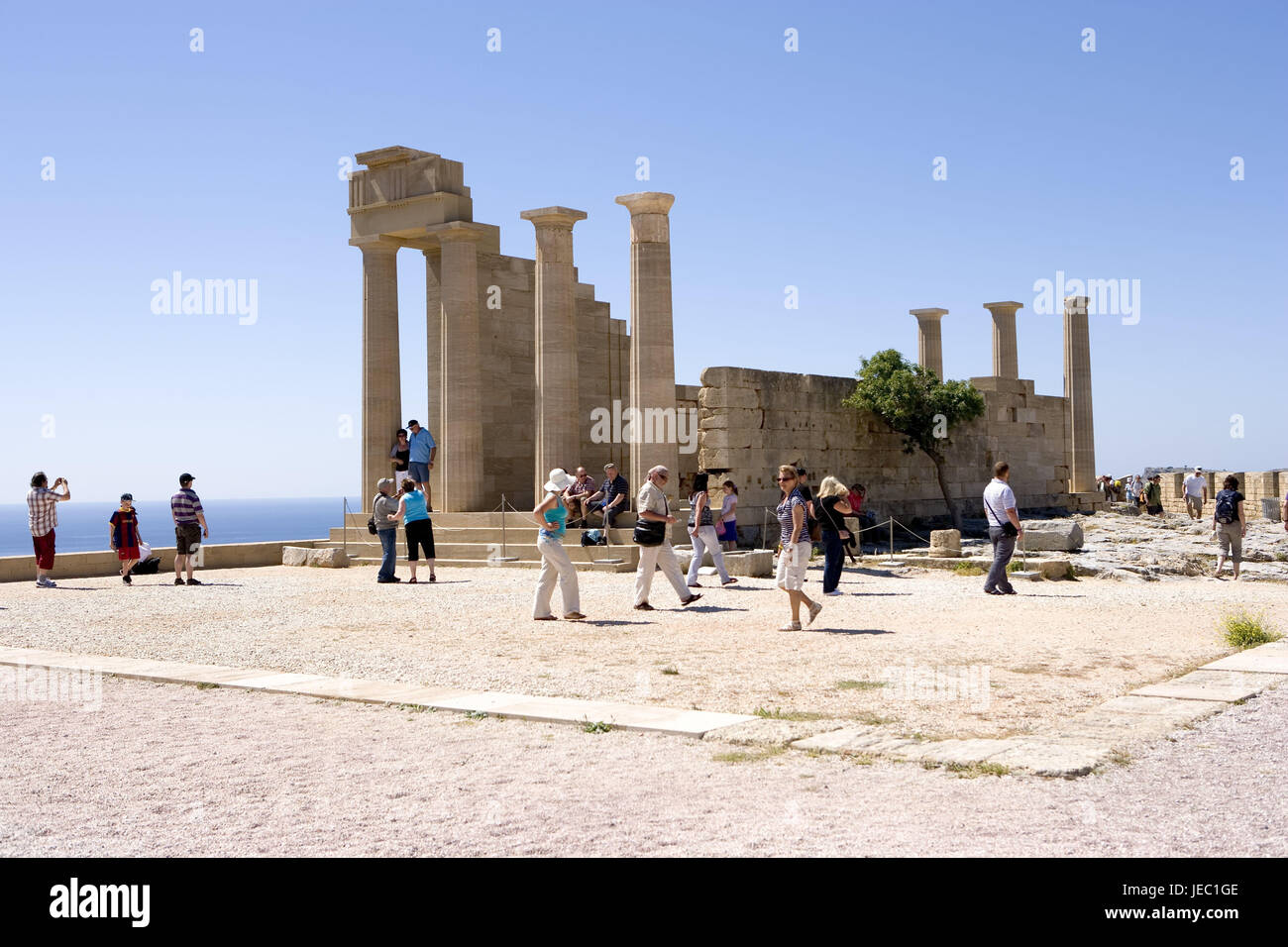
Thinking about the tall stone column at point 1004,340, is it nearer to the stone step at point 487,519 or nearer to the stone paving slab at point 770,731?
the stone step at point 487,519

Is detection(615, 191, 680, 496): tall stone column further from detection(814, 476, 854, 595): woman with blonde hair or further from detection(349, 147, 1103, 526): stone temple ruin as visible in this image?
detection(814, 476, 854, 595): woman with blonde hair

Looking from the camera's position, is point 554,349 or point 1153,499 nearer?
point 554,349

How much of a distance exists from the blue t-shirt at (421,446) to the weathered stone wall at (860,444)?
19.2ft

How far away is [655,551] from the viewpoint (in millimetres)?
14516

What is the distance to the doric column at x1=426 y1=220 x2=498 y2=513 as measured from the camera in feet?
84.4

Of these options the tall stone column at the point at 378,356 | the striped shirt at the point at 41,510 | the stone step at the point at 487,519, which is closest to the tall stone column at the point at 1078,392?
the stone step at the point at 487,519

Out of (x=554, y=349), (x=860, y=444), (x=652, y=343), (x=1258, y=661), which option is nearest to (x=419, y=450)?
(x=554, y=349)

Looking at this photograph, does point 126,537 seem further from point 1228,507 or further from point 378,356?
point 1228,507

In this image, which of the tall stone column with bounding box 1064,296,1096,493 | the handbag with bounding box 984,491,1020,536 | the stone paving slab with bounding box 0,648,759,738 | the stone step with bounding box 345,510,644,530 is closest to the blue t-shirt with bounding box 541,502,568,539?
the stone paving slab with bounding box 0,648,759,738

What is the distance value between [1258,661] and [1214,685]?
143 centimetres

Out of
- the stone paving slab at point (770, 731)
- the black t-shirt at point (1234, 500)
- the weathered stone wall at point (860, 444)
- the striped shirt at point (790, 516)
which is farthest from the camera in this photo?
the weathered stone wall at point (860, 444)

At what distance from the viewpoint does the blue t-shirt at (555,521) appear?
13477 mm
